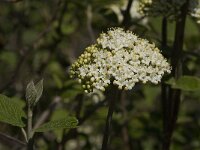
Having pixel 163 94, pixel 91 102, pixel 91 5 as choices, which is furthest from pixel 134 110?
pixel 163 94

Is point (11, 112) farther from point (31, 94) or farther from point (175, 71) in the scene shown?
point (175, 71)

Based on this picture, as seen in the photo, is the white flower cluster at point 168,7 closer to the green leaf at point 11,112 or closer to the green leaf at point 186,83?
the green leaf at point 186,83

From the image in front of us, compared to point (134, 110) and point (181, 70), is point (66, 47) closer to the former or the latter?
point (134, 110)

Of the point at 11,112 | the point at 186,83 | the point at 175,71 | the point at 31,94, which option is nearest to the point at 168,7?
the point at 175,71

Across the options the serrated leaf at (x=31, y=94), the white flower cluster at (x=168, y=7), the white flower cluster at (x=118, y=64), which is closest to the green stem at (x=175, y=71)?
the white flower cluster at (x=168, y=7)

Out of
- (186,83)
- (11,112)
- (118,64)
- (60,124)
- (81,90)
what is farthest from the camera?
(81,90)
